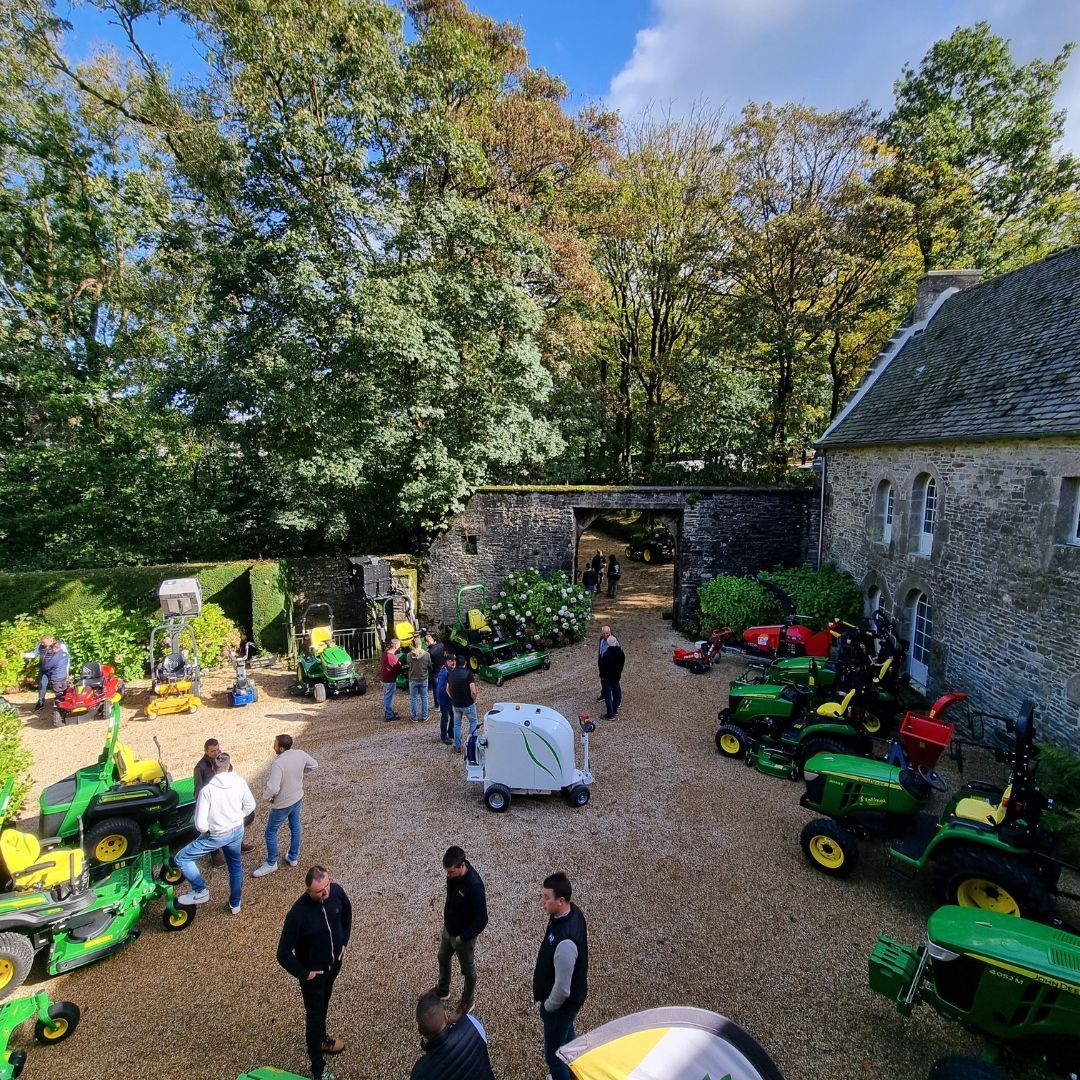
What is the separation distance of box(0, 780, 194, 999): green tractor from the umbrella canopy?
14.6ft

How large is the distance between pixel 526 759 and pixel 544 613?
6.88 metres

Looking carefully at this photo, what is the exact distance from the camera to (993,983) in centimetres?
388

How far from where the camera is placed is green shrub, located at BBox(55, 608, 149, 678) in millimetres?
12297

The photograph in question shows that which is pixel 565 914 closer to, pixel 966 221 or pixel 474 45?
pixel 474 45

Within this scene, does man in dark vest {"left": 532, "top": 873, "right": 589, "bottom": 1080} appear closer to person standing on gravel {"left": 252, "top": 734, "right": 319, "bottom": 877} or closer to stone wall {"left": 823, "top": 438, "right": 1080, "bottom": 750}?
person standing on gravel {"left": 252, "top": 734, "right": 319, "bottom": 877}

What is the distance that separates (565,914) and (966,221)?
21744 millimetres

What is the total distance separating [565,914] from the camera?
3.71m

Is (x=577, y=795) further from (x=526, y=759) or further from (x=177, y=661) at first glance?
(x=177, y=661)

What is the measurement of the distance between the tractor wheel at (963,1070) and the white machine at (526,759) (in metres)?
4.33

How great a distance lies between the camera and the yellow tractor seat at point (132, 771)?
6.89m

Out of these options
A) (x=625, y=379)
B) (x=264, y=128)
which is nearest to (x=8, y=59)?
(x=264, y=128)

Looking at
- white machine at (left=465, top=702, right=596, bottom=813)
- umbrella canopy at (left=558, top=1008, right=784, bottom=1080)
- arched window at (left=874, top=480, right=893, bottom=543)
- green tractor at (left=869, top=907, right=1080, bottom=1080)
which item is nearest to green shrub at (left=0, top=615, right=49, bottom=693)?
white machine at (left=465, top=702, right=596, bottom=813)

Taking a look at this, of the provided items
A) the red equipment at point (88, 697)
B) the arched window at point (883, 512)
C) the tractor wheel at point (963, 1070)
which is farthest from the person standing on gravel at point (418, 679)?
the arched window at point (883, 512)

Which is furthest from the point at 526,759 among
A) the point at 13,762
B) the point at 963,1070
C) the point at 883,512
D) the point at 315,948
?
the point at 883,512
